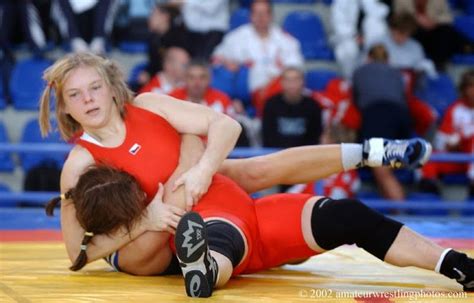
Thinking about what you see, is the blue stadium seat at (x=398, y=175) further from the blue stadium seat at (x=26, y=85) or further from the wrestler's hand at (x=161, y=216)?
the wrestler's hand at (x=161, y=216)

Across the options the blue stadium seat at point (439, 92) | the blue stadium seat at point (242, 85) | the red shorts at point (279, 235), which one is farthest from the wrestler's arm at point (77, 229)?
the blue stadium seat at point (439, 92)

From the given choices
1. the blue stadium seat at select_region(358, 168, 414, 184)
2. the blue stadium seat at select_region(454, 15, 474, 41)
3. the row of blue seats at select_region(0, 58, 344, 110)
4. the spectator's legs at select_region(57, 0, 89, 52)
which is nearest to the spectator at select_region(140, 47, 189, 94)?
the row of blue seats at select_region(0, 58, 344, 110)

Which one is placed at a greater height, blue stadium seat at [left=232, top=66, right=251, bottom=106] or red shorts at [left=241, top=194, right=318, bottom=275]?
red shorts at [left=241, top=194, right=318, bottom=275]

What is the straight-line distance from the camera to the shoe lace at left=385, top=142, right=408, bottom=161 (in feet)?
15.7

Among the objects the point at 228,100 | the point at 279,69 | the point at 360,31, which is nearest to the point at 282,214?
the point at 228,100

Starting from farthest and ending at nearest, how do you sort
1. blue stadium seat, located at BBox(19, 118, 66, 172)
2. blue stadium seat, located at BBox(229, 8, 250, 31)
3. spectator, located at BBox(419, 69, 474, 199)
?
1. blue stadium seat, located at BBox(229, 8, 250, 31)
2. spectator, located at BBox(419, 69, 474, 199)
3. blue stadium seat, located at BBox(19, 118, 66, 172)

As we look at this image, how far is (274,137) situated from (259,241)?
3.68 meters

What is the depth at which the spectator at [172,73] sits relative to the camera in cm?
825

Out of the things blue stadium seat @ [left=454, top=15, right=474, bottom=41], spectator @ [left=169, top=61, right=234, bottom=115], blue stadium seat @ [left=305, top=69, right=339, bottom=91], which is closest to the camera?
spectator @ [left=169, top=61, right=234, bottom=115]

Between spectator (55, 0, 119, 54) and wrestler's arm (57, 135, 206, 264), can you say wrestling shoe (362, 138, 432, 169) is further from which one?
spectator (55, 0, 119, 54)

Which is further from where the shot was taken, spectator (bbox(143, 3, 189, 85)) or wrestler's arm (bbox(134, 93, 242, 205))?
spectator (bbox(143, 3, 189, 85))

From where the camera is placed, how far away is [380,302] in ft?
12.3

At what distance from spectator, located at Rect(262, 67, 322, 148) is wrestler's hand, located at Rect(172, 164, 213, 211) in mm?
3650

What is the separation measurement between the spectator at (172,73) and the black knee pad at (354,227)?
4.17m
